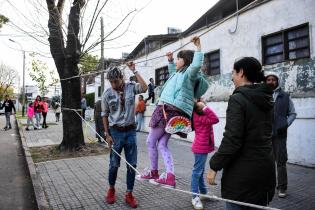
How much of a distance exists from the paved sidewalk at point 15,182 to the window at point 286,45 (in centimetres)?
755

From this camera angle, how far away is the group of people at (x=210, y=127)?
2.61 meters

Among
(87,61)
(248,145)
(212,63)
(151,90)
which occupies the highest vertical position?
(212,63)

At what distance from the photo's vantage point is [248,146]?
Result: 8.60ft

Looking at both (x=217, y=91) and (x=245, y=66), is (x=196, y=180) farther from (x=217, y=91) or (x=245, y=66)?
(x=217, y=91)

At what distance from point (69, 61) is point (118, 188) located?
203 inches

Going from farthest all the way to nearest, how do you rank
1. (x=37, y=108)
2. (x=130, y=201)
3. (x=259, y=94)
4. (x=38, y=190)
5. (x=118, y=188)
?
(x=37, y=108)
(x=38, y=190)
(x=118, y=188)
(x=130, y=201)
(x=259, y=94)

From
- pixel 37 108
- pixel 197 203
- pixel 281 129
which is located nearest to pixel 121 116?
pixel 197 203

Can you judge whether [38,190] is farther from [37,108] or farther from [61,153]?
[37,108]

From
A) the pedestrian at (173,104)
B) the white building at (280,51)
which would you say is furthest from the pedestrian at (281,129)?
the pedestrian at (173,104)

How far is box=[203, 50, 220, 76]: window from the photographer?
12594 mm

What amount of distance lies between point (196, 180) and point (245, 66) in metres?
2.36

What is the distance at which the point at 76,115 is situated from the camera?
10000mm

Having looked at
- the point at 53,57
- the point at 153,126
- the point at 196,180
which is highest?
the point at 53,57

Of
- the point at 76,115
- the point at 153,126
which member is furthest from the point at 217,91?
the point at 153,126
